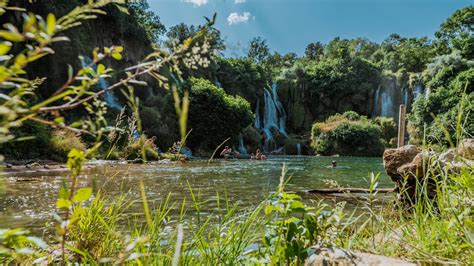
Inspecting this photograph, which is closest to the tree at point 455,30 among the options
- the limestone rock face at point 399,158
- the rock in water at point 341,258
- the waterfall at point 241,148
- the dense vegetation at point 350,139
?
the dense vegetation at point 350,139

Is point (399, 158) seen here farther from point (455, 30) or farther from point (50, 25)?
point (455, 30)

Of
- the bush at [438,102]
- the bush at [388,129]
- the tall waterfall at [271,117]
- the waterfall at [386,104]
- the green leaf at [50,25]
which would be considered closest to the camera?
the green leaf at [50,25]

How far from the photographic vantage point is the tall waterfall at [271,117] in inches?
1358

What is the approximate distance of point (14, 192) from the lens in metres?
6.68

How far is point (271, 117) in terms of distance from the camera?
36.4 m

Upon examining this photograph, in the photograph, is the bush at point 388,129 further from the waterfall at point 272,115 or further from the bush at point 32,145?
the bush at point 32,145

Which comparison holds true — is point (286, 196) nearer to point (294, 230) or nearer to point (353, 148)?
point (294, 230)

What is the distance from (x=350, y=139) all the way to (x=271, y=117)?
7.94 meters

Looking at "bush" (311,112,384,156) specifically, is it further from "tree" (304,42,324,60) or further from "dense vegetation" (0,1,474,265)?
"tree" (304,42,324,60)

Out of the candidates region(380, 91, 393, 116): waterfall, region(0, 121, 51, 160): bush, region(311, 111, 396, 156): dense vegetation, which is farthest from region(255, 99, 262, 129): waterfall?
region(0, 121, 51, 160): bush

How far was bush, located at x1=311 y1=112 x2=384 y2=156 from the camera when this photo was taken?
33.5 m

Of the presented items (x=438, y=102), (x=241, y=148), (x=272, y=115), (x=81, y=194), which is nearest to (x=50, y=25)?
(x=81, y=194)

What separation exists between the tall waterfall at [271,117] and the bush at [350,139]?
429 centimetres

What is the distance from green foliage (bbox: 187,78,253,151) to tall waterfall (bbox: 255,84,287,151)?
25.4 feet
